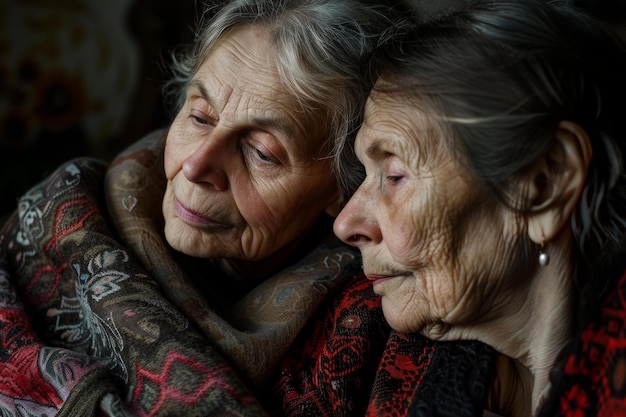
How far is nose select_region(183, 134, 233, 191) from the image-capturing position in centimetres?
167

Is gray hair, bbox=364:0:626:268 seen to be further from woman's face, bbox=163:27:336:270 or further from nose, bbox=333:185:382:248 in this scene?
woman's face, bbox=163:27:336:270

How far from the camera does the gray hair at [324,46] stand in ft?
5.52

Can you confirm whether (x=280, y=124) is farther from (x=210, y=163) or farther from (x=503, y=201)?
(x=503, y=201)

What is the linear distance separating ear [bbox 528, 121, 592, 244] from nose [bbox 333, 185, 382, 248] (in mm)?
281

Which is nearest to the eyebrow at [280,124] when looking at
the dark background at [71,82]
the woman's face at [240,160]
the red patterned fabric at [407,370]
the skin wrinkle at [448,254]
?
the woman's face at [240,160]

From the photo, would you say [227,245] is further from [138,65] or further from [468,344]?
[138,65]

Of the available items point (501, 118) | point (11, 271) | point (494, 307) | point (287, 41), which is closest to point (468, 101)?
point (501, 118)

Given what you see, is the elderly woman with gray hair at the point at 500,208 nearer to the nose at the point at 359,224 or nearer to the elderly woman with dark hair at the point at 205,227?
the nose at the point at 359,224

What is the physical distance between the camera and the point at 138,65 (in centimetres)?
377

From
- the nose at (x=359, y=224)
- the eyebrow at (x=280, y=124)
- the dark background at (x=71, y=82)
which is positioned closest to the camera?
the nose at (x=359, y=224)

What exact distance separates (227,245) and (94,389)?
1.43 ft

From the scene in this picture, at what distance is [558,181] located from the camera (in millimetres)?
1351

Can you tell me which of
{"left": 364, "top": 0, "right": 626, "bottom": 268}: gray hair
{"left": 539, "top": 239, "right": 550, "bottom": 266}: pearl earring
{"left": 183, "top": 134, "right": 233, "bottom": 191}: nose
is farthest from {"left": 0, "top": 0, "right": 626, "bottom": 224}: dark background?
{"left": 539, "top": 239, "right": 550, "bottom": 266}: pearl earring

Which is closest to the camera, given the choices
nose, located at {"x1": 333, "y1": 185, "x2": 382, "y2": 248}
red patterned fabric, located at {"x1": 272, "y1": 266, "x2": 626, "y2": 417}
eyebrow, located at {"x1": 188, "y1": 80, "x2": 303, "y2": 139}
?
red patterned fabric, located at {"x1": 272, "y1": 266, "x2": 626, "y2": 417}
